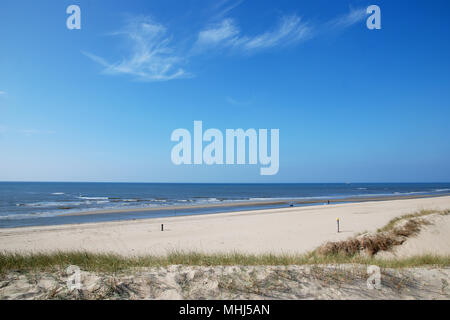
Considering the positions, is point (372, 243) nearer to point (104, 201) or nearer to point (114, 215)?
point (114, 215)

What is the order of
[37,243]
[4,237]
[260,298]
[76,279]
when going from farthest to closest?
[4,237]
[37,243]
[76,279]
[260,298]

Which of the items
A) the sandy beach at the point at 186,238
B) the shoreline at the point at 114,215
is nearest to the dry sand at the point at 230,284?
the sandy beach at the point at 186,238

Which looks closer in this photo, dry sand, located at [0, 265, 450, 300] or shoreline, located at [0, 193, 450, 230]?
dry sand, located at [0, 265, 450, 300]

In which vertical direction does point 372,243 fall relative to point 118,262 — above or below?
below

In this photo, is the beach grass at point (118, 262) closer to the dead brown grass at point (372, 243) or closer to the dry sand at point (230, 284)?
the dry sand at point (230, 284)

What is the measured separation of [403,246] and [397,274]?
850cm

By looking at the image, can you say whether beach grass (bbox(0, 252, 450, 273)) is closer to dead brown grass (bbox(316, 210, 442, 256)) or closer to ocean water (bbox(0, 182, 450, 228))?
dead brown grass (bbox(316, 210, 442, 256))

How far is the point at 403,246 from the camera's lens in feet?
42.3

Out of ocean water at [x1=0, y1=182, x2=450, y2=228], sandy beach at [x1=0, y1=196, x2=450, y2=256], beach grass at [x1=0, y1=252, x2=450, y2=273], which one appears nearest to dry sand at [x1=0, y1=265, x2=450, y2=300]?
beach grass at [x1=0, y1=252, x2=450, y2=273]

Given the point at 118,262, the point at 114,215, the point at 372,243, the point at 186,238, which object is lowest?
the point at 114,215

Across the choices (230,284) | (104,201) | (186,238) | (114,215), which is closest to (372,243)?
(230,284)

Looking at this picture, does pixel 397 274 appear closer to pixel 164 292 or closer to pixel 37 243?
pixel 164 292

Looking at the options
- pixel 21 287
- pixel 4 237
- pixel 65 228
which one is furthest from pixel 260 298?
pixel 65 228

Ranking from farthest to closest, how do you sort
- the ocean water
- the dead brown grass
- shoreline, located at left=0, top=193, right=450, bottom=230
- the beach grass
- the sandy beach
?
the ocean water < shoreline, located at left=0, top=193, right=450, bottom=230 < the sandy beach < the dead brown grass < the beach grass
